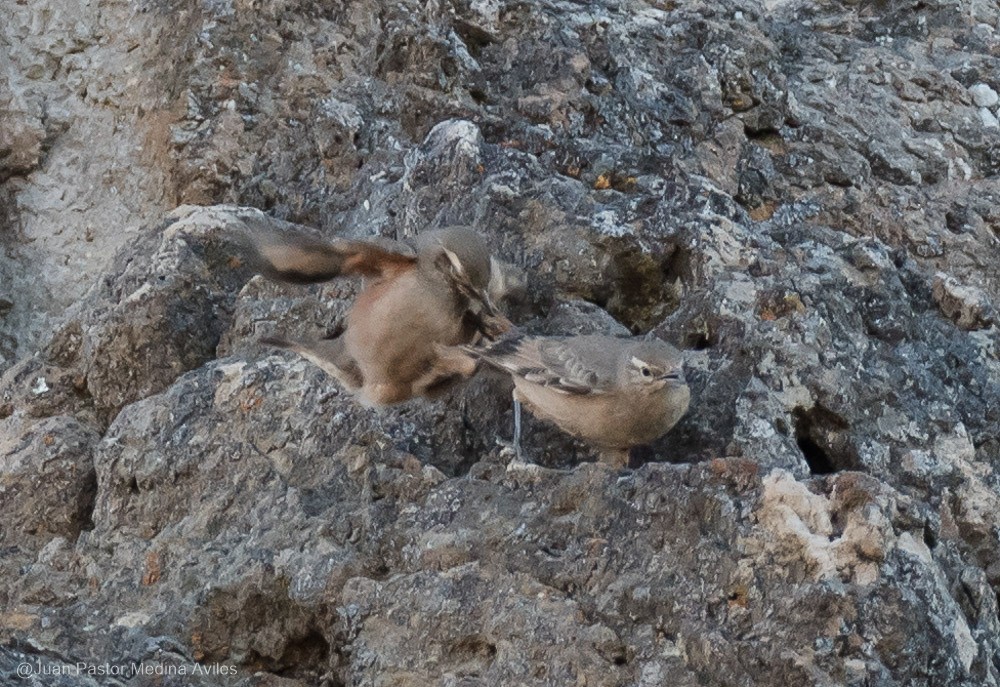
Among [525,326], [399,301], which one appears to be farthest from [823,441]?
[399,301]

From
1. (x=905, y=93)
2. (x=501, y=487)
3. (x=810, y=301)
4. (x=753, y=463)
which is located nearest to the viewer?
A: (x=753, y=463)

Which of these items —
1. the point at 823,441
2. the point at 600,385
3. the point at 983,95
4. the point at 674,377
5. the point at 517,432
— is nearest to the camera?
the point at 674,377

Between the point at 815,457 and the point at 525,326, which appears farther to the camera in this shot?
the point at 525,326

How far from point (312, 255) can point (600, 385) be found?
1575 mm

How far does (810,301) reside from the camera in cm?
824

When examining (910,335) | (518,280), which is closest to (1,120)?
(518,280)

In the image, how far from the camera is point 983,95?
11.2 m

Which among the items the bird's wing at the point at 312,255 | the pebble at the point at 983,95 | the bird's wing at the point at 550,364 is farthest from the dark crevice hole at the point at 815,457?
the pebble at the point at 983,95

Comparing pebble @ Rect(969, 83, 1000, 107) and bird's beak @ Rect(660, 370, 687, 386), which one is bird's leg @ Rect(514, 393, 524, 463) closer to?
bird's beak @ Rect(660, 370, 687, 386)

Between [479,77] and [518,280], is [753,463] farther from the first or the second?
[479,77]

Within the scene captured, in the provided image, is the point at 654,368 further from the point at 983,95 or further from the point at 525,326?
the point at 983,95

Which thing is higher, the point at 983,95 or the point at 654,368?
the point at 654,368

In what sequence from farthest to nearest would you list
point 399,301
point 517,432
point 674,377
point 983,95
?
point 983,95 → point 399,301 → point 517,432 → point 674,377

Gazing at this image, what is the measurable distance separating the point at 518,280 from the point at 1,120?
468cm
